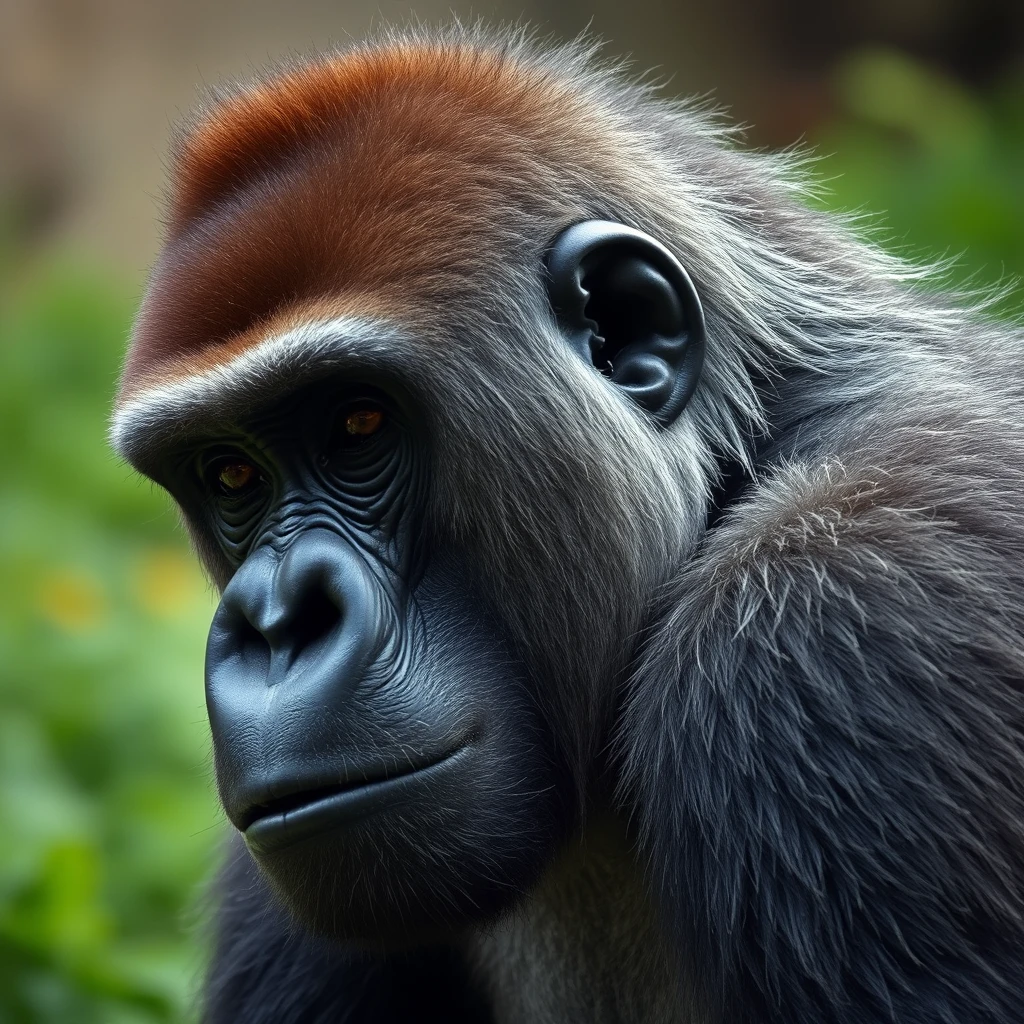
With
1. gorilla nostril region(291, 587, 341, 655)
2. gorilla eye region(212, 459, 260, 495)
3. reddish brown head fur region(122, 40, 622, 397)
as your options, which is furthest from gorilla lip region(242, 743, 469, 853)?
reddish brown head fur region(122, 40, 622, 397)

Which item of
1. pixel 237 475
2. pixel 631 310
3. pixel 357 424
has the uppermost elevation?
pixel 631 310

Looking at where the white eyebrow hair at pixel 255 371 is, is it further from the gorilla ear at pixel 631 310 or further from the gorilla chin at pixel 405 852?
the gorilla chin at pixel 405 852

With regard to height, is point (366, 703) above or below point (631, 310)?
below

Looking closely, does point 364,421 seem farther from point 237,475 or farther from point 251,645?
point 251,645

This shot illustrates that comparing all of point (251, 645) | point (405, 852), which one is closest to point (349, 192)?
point (251, 645)

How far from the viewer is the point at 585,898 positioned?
4203 millimetres

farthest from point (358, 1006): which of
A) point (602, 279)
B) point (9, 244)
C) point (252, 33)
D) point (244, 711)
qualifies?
point (252, 33)

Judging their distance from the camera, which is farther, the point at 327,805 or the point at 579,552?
the point at 579,552

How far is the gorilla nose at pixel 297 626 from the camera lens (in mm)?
3432

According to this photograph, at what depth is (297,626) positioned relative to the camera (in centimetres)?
352

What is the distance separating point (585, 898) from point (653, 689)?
99 cm

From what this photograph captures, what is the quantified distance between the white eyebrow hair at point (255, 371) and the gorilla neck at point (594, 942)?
1.49m

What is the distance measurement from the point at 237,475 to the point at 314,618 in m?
0.69

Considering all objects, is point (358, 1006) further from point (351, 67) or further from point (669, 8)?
point (669, 8)
